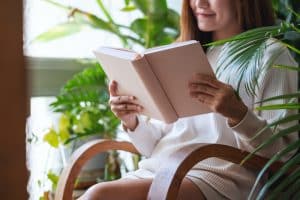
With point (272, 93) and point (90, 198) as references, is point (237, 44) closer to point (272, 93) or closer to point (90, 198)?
point (272, 93)

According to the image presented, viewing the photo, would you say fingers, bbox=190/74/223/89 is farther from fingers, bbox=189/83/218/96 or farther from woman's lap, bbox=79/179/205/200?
woman's lap, bbox=79/179/205/200

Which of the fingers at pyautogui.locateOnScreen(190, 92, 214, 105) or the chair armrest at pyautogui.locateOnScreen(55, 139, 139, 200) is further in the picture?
the chair armrest at pyautogui.locateOnScreen(55, 139, 139, 200)

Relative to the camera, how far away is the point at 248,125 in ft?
3.71

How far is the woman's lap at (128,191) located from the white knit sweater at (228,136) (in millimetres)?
55

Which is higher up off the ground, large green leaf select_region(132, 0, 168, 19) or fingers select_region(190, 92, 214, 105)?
large green leaf select_region(132, 0, 168, 19)

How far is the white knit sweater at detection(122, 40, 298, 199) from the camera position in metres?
1.19

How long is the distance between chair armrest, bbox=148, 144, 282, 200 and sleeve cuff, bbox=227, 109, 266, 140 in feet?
0.18

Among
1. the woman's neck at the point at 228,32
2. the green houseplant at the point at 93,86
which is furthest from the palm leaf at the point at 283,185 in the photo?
the green houseplant at the point at 93,86

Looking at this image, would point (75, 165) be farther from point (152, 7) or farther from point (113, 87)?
point (152, 7)

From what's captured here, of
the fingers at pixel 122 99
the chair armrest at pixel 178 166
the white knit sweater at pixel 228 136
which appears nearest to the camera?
the chair armrest at pixel 178 166

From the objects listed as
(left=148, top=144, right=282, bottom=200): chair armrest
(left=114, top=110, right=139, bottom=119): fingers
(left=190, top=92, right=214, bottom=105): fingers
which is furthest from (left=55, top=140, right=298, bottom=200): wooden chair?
(left=114, top=110, right=139, bottom=119): fingers

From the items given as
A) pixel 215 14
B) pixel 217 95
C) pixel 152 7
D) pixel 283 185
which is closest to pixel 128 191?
pixel 217 95

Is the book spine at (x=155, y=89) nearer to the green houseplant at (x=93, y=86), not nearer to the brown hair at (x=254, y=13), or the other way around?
the brown hair at (x=254, y=13)

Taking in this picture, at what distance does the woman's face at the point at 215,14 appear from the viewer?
1.39 m
